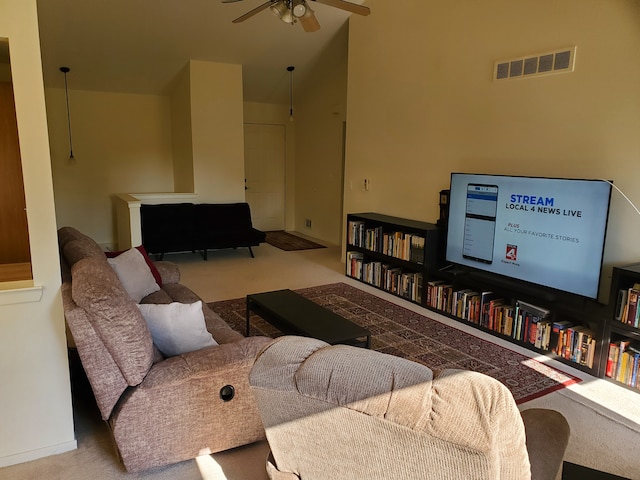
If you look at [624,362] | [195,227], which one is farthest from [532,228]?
[195,227]

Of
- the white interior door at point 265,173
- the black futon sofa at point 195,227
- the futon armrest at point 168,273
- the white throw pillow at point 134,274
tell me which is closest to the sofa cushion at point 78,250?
the white throw pillow at point 134,274

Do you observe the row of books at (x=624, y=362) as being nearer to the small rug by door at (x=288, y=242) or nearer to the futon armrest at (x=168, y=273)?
the futon armrest at (x=168, y=273)

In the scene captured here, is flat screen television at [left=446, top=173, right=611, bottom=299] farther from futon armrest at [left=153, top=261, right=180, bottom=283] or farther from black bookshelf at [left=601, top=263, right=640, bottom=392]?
futon armrest at [left=153, top=261, right=180, bottom=283]

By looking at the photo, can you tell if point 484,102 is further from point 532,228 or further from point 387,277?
point 387,277

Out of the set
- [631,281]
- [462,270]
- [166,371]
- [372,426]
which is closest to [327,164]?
[462,270]

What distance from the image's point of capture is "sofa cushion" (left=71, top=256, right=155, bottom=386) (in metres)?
1.81

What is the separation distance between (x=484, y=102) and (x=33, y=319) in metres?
3.71

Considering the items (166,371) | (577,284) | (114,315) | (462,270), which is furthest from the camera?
(462,270)

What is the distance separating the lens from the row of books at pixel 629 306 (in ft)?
9.21

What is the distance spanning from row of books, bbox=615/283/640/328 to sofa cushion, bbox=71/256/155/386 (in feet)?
9.11

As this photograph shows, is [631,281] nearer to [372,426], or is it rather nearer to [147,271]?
[372,426]

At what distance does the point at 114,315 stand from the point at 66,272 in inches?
29.1

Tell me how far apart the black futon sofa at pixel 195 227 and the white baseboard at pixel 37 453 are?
12.9ft

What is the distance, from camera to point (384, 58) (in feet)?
16.8
